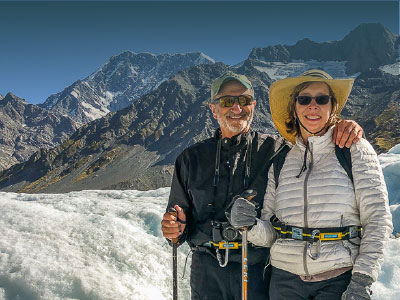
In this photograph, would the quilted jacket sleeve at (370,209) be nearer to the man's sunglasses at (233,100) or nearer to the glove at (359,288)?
the glove at (359,288)

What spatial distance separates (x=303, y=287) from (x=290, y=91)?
7.70 feet

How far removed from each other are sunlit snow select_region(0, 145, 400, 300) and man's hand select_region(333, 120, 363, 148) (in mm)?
4508

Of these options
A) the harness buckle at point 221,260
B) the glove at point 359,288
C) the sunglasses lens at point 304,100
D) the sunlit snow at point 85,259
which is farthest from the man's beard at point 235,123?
the sunlit snow at point 85,259

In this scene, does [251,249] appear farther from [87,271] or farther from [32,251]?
[32,251]

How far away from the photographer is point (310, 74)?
4172mm

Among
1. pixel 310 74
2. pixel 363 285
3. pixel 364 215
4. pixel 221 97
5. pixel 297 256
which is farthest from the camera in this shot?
pixel 221 97

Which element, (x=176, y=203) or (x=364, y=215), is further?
(x=176, y=203)

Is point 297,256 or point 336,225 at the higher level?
point 336,225

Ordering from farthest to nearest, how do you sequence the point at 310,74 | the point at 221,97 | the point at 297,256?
the point at 221,97
the point at 310,74
the point at 297,256

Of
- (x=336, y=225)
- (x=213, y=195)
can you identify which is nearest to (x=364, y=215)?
(x=336, y=225)

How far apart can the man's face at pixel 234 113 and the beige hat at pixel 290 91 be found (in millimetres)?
426

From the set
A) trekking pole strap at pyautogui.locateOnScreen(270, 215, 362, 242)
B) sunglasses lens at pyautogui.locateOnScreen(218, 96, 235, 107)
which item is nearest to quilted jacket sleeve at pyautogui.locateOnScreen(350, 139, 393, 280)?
trekking pole strap at pyautogui.locateOnScreen(270, 215, 362, 242)

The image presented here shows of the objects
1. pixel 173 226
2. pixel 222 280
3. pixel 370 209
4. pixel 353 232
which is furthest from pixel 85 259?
pixel 370 209

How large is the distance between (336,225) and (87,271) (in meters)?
4.53
